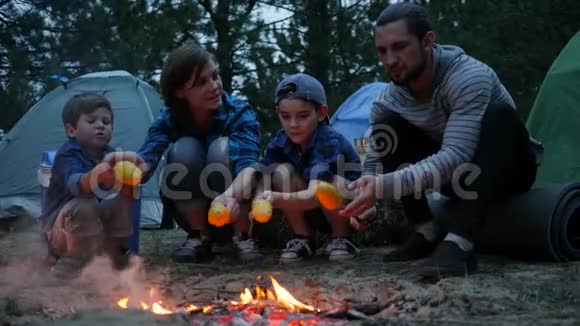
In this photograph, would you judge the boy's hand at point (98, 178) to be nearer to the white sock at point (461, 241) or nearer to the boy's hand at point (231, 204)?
the boy's hand at point (231, 204)

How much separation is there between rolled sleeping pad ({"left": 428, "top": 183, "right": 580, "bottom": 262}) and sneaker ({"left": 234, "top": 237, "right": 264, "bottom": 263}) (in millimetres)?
888

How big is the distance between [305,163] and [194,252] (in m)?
0.68

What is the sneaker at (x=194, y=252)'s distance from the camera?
3.28 m

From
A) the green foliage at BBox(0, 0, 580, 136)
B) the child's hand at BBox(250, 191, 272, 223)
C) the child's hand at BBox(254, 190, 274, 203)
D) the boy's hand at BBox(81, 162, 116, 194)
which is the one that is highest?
the green foliage at BBox(0, 0, 580, 136)

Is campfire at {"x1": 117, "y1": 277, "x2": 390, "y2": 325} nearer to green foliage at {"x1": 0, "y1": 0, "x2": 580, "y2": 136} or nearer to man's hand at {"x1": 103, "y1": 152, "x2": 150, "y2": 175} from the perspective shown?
man's hand at {"x1": 103, "y1": 152, "x2": 150, "y2": 175}

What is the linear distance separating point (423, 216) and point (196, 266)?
3.44 ft

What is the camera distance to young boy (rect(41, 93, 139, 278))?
117 inches

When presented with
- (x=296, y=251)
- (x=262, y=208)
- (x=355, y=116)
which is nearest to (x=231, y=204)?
(x=262, y=208)

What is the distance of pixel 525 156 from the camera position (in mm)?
2824

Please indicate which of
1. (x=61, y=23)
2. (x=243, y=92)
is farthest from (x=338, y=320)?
(x=61, y=23)

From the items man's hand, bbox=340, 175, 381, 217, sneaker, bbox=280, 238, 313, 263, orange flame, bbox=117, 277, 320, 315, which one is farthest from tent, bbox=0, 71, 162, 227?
orange flame, bbox=117, 277, 320, 315

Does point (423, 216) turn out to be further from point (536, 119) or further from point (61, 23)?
point (61, 23)

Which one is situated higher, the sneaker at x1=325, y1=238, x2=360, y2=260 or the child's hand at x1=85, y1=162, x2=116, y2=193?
the child's hand at x1=85, y1=162, x2=116, y2=193

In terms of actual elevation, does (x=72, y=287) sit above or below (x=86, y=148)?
below
